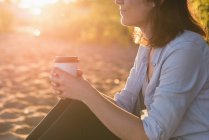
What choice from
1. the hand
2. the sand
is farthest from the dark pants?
the sand

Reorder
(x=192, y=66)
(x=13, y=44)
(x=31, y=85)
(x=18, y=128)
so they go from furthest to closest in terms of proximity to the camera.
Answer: (x=13, y=44), (x=31, y=85), (x=18, y=128), (x=192, y=66)

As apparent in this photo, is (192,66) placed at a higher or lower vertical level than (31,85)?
higher

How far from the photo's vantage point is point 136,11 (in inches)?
105

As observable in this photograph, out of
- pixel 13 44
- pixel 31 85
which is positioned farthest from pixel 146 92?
pixel 13 44

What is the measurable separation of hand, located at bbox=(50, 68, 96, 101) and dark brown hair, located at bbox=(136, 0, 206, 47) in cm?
42

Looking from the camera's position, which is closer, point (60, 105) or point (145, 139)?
point (145, 139)

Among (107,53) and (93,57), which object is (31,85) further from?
(107,53)

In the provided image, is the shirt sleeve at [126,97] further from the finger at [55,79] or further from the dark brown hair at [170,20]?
the finger at [55,79]

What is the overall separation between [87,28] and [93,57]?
392 cm

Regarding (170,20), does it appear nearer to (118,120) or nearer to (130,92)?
(118,120)

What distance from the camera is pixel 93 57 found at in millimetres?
11828

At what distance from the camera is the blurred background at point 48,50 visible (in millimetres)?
5738

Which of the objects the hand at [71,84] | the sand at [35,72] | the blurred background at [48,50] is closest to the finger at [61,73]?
the hand at [71,84]

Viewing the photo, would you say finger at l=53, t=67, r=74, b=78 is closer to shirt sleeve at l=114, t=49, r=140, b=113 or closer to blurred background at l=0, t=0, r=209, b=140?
shirt sleeve at l=114, t=49, r=140, b=113
